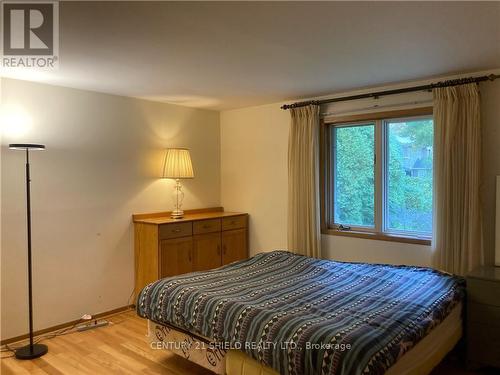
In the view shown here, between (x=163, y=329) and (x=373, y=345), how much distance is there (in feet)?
5.41

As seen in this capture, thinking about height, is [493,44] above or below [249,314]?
above

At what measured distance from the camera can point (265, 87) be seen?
378 centimetres

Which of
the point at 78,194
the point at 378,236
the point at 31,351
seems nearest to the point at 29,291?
the point at 31,351

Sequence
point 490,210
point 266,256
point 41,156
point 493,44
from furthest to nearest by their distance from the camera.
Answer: point 266,256 → point 41,156 → point 490,210 → point 493,44

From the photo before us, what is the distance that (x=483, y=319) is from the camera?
269 centimetres

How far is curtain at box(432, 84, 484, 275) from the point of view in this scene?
10.4 ft

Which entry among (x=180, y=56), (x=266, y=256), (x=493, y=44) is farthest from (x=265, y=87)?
(x=493, y=44)

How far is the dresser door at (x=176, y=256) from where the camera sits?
12.9ft

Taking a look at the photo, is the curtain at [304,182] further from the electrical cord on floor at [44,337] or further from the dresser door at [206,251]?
the electrical cord on floor at [44,337]

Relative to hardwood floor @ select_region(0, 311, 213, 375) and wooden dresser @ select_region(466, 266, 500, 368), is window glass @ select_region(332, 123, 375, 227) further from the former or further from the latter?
hardwood floor @ select_region(0, 311, 213, 375)

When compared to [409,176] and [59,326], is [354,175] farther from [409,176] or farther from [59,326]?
[59,326]

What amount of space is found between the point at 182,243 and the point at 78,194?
46.4 inches

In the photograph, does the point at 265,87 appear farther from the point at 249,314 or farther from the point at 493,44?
the point at 249,314

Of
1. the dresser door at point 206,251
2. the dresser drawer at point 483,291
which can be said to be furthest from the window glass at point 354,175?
the dresser door at point 206,251
